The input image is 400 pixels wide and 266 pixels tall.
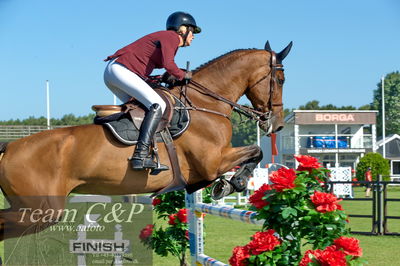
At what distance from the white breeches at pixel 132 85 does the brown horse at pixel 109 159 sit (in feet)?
1.26

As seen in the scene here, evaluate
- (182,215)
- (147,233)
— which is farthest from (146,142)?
(147,233)

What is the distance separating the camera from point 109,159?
481 centimetres

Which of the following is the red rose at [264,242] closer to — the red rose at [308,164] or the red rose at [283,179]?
the red rose at [283,179]

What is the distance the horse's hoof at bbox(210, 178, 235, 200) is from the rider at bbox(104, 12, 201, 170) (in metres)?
0.80

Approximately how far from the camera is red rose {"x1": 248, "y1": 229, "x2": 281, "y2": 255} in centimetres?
395

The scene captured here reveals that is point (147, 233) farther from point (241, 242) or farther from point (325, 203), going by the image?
point (325, 203)

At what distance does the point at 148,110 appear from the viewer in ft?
16.4

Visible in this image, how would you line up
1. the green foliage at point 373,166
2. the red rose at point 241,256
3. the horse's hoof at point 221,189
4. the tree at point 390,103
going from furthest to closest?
the tree at point 390,103, the green foliage at point 373,166, the horse's hoof at point 221,189, the red rose at point 241,256

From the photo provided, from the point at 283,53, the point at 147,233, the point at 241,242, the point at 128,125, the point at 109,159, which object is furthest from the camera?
the point at 241,242

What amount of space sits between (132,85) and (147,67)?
263 millimetres

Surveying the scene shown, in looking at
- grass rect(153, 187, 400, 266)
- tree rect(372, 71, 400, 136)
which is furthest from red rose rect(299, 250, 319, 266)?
tree rect(372, 71, 400, 136)

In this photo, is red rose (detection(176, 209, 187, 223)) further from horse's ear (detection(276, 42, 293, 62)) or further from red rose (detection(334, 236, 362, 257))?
red rose (detection(334, 236, 362, 257))

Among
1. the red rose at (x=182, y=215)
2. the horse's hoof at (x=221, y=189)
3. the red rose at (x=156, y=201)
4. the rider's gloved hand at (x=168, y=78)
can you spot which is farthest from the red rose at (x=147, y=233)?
the rider's gloved hand at (x=168, y=78)

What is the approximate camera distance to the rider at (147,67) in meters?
4.84
